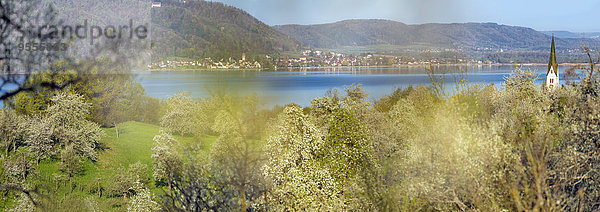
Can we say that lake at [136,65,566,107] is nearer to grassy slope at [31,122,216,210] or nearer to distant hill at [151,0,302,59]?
distant hill at [151,0,302,59]

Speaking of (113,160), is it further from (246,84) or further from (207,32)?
(207,32)

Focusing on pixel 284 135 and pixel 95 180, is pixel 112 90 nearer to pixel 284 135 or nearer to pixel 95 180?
pixel 95 180

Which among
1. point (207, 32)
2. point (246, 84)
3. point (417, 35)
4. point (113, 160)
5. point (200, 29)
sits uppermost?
point (417, 35)

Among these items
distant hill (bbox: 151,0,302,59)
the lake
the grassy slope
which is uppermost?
distant hill (bbox: 151,0,302,59)

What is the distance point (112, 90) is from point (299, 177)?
2674 cm

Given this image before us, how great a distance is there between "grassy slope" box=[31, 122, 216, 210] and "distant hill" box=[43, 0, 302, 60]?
9.27 meters

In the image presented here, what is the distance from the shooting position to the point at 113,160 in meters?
22.9

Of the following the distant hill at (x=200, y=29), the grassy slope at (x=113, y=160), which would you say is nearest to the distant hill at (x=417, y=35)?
the distant hill at (x=200, y=29)

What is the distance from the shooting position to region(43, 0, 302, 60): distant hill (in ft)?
136

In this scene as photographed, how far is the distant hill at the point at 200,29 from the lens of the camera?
4144cm

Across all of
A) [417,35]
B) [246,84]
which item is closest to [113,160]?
[246,84]

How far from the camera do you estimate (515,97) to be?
22.1 metres

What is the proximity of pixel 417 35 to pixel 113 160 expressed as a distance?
84111 millimetres

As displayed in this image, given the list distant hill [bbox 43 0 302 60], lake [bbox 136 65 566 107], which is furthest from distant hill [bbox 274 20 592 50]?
lake [bbox 136 65 566 107]
